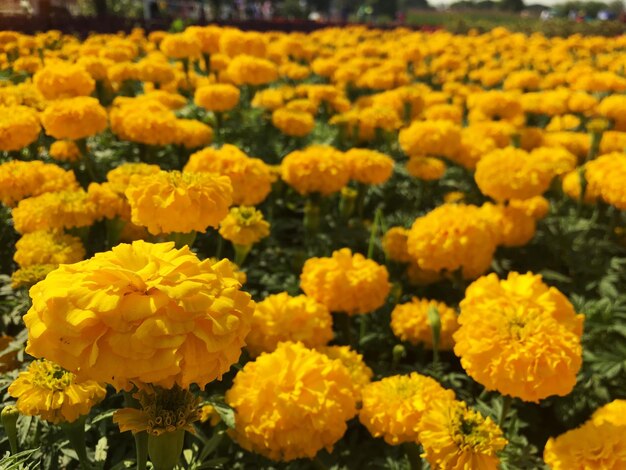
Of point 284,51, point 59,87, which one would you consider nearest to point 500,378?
point 59,87

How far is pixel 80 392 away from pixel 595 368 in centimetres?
185

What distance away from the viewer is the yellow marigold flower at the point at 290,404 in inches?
54.9

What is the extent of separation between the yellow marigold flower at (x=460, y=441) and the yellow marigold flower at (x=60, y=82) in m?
2.24

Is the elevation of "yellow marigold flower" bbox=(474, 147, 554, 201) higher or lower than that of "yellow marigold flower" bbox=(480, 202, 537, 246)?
higher

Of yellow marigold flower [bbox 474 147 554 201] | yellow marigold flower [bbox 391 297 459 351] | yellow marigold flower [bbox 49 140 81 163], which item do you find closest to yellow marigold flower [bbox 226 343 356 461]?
yellow marigold flower [bbox 391 297 459 351]

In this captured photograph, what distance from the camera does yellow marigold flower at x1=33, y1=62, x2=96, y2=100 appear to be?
2.53 metres

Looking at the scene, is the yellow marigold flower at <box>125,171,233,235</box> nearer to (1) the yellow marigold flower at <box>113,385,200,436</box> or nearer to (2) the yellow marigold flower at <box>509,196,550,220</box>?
(1) the yellow marigold flower at <box>113,385,200,436</box>

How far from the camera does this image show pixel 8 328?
6.48 feet

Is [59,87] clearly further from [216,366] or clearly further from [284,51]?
[284,51]

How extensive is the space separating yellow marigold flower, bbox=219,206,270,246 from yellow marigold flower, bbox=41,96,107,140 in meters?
0.79

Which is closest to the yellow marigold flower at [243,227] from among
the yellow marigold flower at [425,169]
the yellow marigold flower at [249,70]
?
the yellow marigold flower at [425,169]

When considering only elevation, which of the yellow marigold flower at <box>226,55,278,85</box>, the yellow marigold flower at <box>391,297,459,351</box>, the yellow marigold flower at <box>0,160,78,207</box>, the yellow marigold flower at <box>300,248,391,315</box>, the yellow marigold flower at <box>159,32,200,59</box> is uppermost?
the yellow marigold flower at <box>159,32,200,59</box>

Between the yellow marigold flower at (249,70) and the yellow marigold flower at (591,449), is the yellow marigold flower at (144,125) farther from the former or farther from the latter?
the yellow marigold flower at (591,449)

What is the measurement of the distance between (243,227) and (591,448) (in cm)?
127
